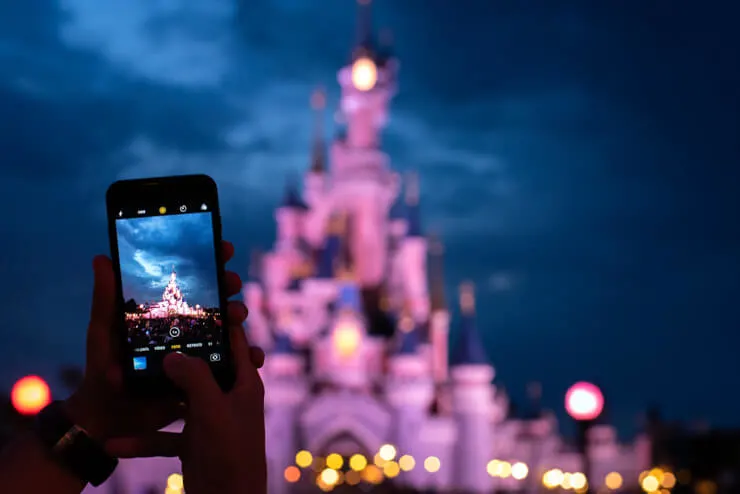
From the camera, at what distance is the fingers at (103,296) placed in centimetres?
273

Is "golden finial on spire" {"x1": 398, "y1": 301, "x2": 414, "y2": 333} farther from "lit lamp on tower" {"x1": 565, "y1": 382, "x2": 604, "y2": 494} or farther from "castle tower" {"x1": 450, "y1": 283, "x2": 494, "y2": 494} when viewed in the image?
"lit lamp on tower" {"x1": 565, "y1": 382, "x2": 604, "y2": 494}

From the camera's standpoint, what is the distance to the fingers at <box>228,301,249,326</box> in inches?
107

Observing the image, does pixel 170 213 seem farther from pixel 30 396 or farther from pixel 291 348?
pixel 291 348

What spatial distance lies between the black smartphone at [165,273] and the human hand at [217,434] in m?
0.20

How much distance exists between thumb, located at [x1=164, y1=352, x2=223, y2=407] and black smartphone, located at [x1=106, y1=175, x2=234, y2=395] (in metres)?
0.20

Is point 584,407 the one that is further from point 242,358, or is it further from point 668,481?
point 668,481

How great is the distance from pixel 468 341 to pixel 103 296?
44459 mm

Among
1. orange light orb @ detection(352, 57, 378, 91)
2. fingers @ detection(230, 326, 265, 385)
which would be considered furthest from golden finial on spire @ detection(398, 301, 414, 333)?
fingers @ detection(230, 326, 265, 385)

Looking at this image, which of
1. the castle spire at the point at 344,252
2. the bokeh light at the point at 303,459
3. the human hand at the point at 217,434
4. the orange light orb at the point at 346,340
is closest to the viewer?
the human hand at the point at 217,434

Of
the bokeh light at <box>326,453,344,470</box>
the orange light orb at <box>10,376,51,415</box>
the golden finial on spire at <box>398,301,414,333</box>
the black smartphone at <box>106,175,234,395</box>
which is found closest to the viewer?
the black smartphone at <box>106,175,234,395</box>

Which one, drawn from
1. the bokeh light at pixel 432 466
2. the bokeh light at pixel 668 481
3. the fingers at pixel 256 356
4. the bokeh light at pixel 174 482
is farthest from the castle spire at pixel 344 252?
the fingers at pixel 256 356

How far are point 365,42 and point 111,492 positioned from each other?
34.9m

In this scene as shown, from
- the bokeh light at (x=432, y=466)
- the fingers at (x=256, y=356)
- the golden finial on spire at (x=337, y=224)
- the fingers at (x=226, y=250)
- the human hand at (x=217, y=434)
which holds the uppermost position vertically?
the golden finial on spire at (x=337, y=224)

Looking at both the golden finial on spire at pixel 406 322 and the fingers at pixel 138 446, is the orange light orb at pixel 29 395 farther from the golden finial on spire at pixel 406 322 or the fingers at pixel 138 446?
the golden finial on spire at pixel 406 322
